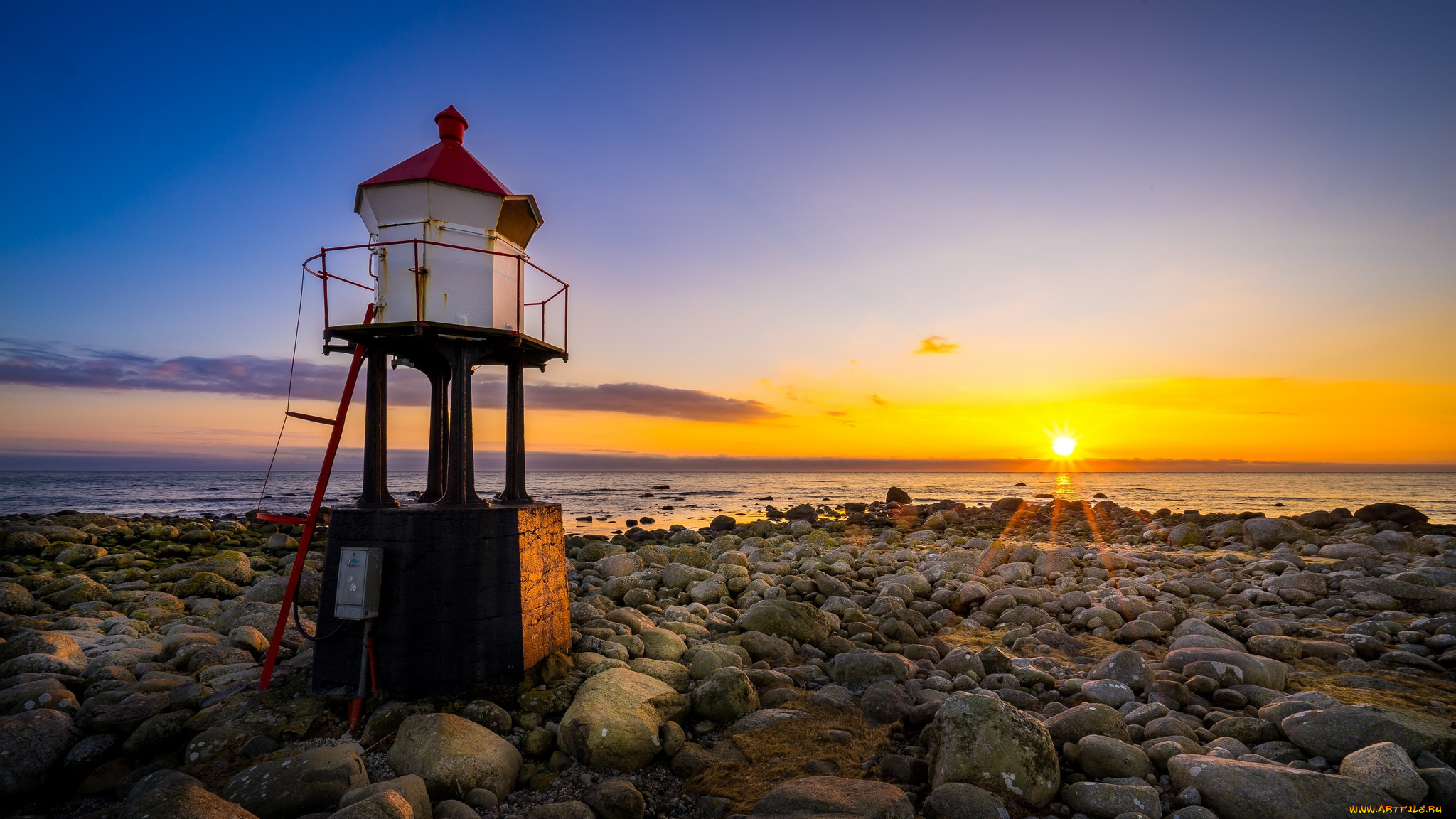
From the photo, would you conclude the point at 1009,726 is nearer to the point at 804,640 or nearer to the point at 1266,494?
the point at 804,640

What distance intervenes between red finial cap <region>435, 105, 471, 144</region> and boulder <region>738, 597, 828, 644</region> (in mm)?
7017

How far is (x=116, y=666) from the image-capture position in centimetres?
709

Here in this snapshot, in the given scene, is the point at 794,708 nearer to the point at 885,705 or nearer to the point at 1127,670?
the point at 885,705

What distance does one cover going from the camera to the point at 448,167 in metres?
6.82

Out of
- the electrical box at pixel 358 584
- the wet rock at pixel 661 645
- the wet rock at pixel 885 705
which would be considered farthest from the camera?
the wet rock at pixel 661 645

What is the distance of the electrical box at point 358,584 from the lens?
6.15m

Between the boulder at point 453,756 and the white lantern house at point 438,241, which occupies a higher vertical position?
the white lantern house at point 438,241

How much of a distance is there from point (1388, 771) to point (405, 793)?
683cm

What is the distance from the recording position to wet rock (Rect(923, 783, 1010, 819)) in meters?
4.60

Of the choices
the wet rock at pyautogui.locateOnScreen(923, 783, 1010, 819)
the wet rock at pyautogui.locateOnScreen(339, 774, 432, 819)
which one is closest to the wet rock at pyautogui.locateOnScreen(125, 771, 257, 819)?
the wet rock at pyautogui.locateOnScreen(339, 774, 432, 819)

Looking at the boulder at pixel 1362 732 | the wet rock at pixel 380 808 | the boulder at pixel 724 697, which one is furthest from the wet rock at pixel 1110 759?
the wet rock at pixel 380 808

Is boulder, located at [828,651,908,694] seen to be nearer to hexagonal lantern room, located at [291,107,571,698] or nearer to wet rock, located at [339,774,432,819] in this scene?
hexagonal lantern room, located at [291,107,571,698]

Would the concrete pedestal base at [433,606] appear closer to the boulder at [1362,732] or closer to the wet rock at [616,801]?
the wet rock at [616,801]

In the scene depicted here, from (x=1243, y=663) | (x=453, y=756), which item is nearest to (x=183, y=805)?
(x=453, y=756)
